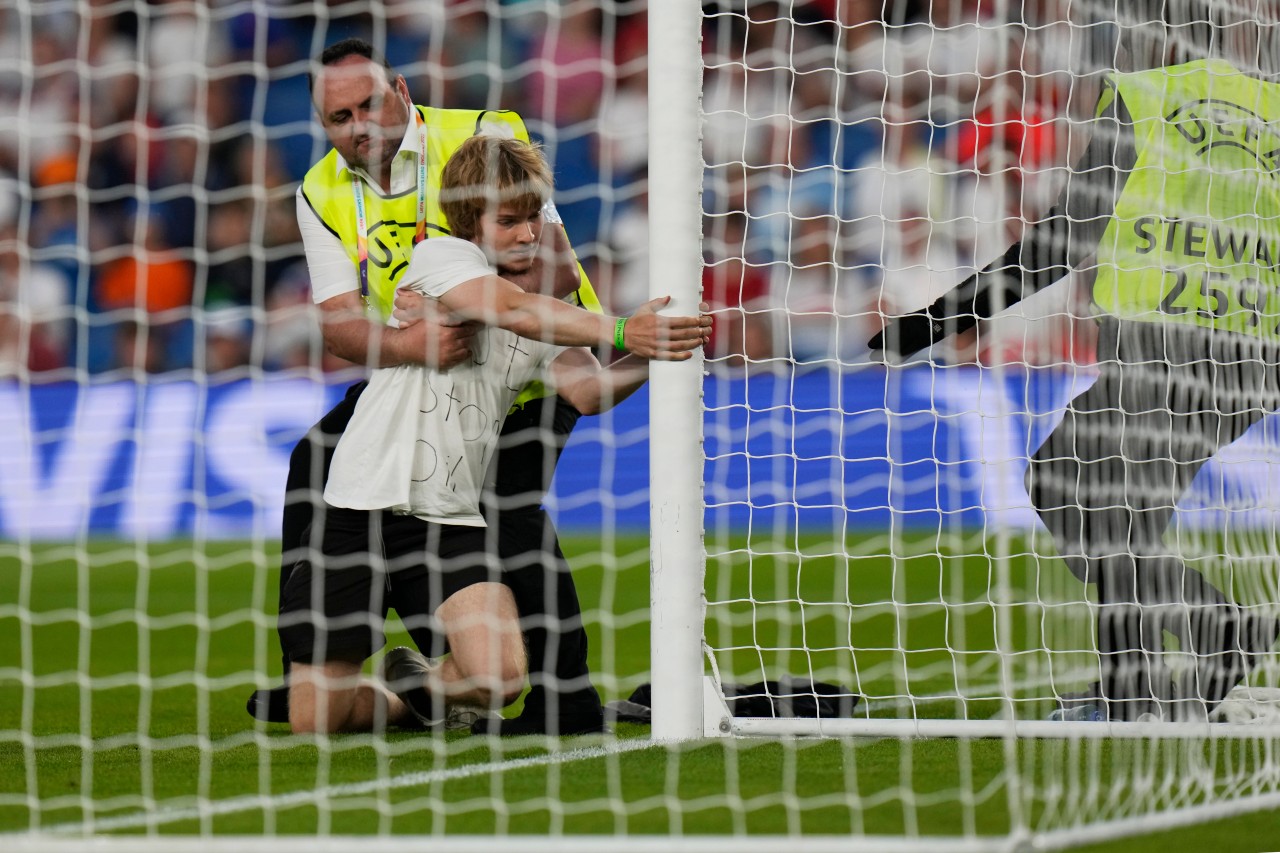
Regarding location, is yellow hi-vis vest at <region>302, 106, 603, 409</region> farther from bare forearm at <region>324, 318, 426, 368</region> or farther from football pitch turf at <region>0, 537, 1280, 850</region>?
football pitch turf at <region>0, 537, 1280, 850</region>

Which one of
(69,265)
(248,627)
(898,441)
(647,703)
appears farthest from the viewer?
(69,265)

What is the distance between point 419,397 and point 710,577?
13.8 ft

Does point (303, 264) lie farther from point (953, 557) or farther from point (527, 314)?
point (527, 314)

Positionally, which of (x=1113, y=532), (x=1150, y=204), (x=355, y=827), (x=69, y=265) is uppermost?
(x=69, y=265)

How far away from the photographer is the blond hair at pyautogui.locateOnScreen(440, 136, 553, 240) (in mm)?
3625

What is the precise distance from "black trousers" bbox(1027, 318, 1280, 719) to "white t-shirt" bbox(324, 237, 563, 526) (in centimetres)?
138

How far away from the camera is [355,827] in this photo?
107 inches

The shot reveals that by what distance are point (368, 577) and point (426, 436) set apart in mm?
397

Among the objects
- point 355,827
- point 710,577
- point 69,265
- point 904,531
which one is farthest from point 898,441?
point 355,827

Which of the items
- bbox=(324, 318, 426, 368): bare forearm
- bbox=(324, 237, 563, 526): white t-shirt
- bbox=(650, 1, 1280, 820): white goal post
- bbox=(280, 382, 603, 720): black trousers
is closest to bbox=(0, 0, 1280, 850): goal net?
bbox=(650, 1, 1280, 820): white goal post

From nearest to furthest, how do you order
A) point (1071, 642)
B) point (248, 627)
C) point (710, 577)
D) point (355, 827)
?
1. point (355, 827)
2. point (1071, 642)
3. point (248, 627)
4. point (710, 577)

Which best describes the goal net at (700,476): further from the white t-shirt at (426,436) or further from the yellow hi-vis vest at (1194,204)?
the white t-shirt at (426,436)

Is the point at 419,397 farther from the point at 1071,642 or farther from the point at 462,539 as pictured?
the point at 1071,642

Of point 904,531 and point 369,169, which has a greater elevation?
point 369,169
